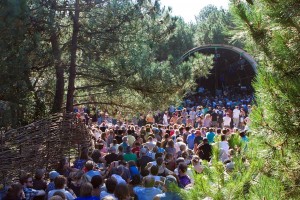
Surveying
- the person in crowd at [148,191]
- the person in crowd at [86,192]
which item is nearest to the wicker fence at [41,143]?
the person in crowd at [148,191]

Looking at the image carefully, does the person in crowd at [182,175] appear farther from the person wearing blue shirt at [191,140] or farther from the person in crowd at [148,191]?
the person wearing blue shirt at [191,140]

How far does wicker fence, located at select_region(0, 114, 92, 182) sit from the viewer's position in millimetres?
11026

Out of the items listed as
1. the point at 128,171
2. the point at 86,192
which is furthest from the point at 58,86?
the point at 86,192

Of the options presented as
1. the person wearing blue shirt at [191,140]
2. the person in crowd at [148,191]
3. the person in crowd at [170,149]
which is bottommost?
the person in crowd at [148,191]

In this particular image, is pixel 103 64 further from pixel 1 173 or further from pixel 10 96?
pixel 1 173

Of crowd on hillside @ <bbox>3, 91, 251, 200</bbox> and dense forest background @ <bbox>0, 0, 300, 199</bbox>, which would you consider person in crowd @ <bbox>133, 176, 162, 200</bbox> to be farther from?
dense forest background @ <bbox>0, 0, 300, 199</bbox>

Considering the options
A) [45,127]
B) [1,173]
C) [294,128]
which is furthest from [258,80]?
[45,127]

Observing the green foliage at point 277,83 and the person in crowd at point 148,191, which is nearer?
the green foliage at point 277,83

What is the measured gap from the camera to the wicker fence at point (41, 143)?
11.0 metres

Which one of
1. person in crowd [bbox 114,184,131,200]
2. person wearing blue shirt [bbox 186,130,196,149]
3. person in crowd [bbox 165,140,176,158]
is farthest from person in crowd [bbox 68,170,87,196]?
person wearing blue shirt [bbox 186,130,196,149]

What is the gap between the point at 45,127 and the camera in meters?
12.7

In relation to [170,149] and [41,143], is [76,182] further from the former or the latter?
[41,143]

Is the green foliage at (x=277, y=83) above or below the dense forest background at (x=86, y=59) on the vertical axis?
below

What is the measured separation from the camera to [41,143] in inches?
499
